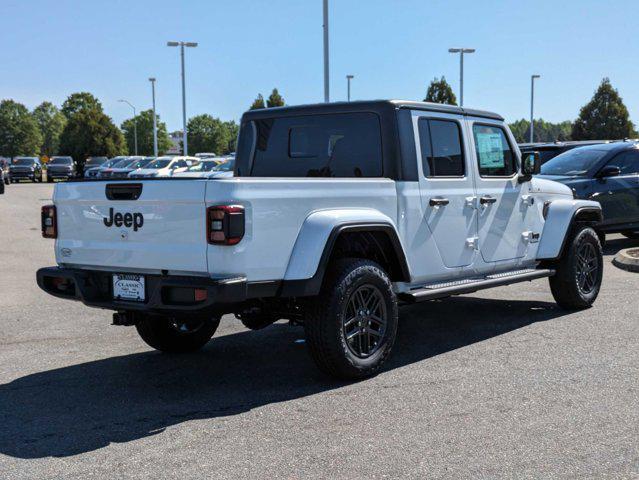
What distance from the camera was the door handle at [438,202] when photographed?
6221 mm

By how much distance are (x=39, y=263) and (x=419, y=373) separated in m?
8.24

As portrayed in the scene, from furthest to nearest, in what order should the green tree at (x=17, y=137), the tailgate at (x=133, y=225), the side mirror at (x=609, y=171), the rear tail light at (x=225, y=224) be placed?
1. the green tree at (x=17, y=137)
2. the side mirror at (x=609, y=171)
3. the tailgate at (x=133, y=225)
4. the rear tail light at (x=225, y=224)

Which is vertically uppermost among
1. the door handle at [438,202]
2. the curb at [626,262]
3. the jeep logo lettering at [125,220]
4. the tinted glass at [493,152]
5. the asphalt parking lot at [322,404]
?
the tinted glass at [493,152]

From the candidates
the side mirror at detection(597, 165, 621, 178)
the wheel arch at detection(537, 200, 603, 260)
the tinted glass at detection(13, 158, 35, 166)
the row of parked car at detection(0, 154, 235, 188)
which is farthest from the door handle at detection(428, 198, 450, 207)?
the tinted glass at detection(13, 158, 35, 166)

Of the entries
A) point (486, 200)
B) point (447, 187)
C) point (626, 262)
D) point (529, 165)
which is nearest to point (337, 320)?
point (447, 187)

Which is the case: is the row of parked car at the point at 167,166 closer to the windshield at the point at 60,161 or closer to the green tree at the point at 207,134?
the windshield at the point at 60,161

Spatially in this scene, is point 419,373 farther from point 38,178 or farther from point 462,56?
point 38,178

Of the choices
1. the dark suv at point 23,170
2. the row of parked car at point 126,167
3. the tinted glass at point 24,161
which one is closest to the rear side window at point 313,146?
the row of parked car at point 126,167

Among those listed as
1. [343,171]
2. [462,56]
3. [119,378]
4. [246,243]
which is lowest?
[119,378]

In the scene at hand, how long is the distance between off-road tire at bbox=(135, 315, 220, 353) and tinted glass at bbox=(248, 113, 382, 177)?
1.46m

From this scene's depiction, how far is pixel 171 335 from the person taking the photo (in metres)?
6.49

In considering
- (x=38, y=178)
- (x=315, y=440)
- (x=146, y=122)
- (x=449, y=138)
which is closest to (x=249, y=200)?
(x=315, y=440)

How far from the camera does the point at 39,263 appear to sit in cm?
1223

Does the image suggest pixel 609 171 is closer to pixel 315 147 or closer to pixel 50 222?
pixel 315 147
